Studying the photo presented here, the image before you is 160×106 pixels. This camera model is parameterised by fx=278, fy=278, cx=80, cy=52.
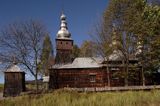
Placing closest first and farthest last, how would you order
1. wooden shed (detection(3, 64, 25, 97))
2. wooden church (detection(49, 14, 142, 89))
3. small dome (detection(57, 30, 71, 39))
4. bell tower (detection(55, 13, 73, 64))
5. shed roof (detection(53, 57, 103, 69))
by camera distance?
wooden shed (detection(3, 64, 25, 97))
wooden church (detection(49, 14, 142, 89))
shed roof (detection(53, 57, 103, 69))
bell tower (detection(55, 13, 73, 64))
small dome (detection(57, 30, 71, 39))

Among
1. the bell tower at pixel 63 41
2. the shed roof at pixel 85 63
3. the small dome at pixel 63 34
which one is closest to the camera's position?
the shed roof at pixel 85 63

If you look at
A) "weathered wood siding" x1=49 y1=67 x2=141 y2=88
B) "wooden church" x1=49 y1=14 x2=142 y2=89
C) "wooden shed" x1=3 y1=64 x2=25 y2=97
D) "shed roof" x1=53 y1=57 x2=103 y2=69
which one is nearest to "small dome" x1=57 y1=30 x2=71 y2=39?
"shed roof" x1=53 y1=57 x2=103 y2=69

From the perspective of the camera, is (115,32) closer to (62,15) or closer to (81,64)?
(81,64)

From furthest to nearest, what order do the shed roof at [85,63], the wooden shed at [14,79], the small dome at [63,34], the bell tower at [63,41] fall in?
the small dome at [63,34]
the bell tower at [63,41]
the shed roof at [85,63]
the wooden shed at [14,79]

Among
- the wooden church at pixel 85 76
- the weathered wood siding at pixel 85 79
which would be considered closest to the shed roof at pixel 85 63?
the wooden church at pixel 85 76

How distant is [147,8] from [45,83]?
106 feet

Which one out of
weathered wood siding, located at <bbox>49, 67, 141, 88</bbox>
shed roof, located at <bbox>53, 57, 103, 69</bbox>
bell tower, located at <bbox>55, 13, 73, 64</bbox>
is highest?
bell tower, located at <bbox>55, 13, 73, 64</bbox>

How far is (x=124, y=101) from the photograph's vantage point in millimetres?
12469

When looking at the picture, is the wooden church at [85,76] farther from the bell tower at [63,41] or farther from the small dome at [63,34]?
the small dome at [63,34]

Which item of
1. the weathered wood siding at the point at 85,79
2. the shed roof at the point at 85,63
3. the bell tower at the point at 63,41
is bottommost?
the weathered wood siding at the point at 85,79

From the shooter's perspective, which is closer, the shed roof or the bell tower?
the shed roof

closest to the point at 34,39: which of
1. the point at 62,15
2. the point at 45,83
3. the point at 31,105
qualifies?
the point at 62,15

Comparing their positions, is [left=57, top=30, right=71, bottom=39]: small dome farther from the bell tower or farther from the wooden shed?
the wooden shed

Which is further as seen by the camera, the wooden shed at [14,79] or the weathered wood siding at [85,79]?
the weathered wood siding at [85,79]
